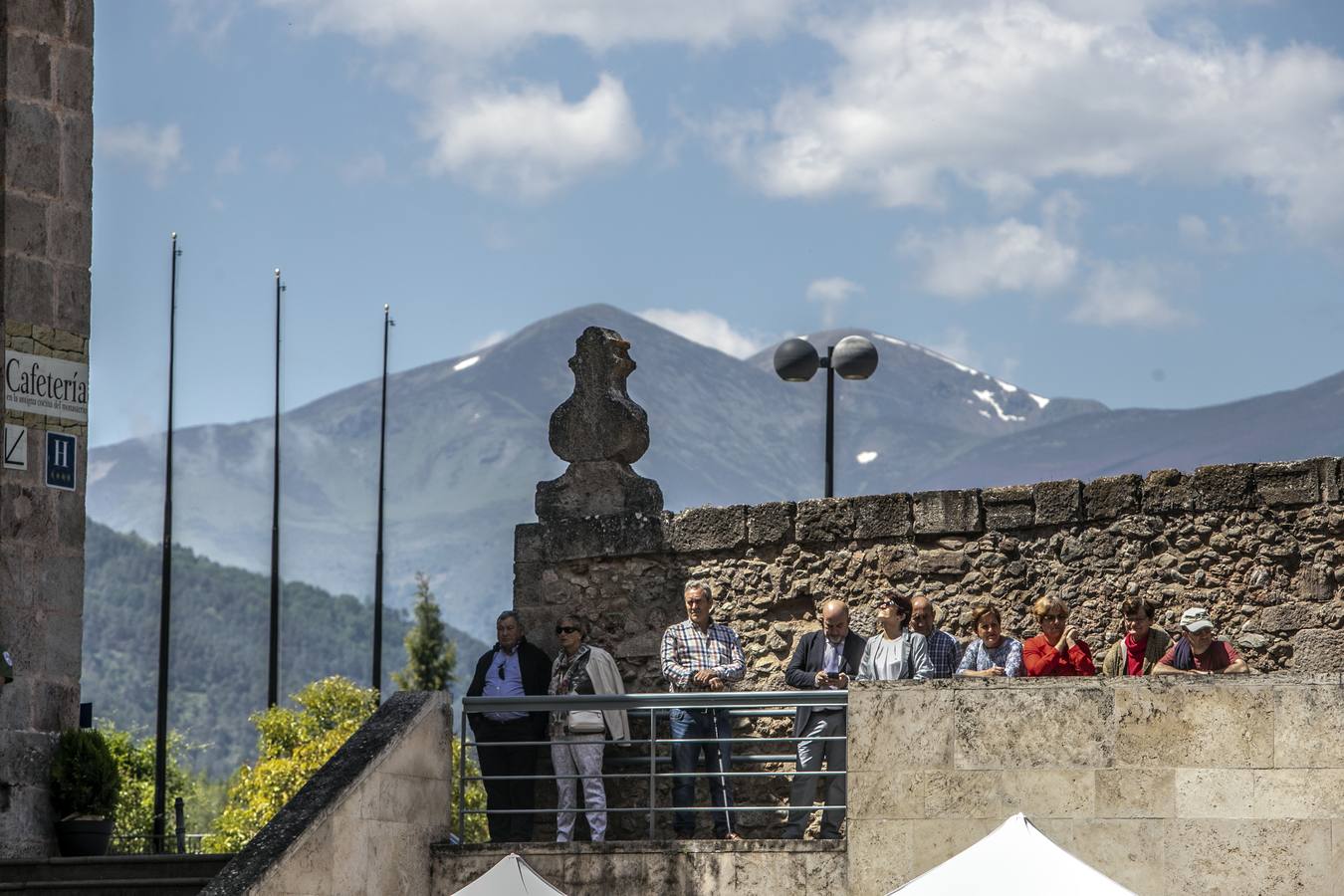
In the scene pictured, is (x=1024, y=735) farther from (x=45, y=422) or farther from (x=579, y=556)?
(x=45, y=422)

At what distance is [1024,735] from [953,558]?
271 cm

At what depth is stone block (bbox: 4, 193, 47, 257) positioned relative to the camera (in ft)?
43.6

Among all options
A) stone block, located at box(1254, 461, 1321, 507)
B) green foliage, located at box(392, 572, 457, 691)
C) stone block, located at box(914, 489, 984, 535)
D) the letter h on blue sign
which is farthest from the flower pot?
green foliage, located at box(392, 572, 457, 691)

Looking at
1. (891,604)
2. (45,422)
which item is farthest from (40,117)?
(891,604)

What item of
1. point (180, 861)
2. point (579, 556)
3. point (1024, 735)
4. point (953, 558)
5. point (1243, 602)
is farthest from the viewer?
point (579, 556)

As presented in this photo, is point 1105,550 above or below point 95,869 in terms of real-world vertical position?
above

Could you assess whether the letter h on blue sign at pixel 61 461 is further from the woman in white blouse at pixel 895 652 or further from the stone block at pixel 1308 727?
the stone block at pixel 1308 727

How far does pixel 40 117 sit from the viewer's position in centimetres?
1359

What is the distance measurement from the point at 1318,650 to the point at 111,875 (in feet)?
21.9

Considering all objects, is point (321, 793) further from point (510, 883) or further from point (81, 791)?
point (81, 791)

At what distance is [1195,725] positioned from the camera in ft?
33.6

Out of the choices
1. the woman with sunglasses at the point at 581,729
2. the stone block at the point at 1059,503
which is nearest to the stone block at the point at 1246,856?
the stone block at the point at 1059,503

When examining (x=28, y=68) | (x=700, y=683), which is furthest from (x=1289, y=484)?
(x=28, y=68)

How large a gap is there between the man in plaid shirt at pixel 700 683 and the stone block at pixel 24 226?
4.72 m
